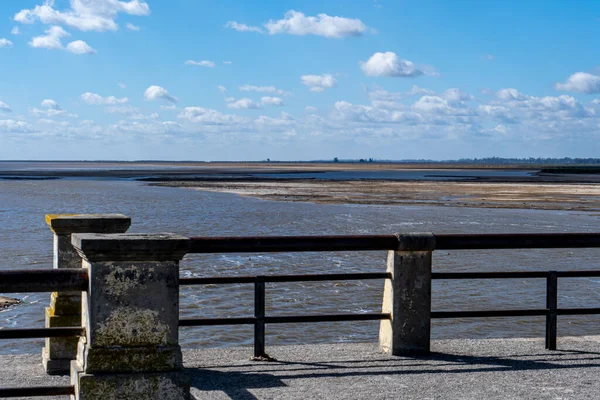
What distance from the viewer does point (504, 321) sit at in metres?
14.1

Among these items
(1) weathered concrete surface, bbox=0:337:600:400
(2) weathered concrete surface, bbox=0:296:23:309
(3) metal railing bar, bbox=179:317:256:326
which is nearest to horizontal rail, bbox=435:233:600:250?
(1) weathered concrete surface, bbox=0:337:600:400

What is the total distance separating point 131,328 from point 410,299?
11.2ft

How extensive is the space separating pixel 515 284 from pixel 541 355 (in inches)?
425

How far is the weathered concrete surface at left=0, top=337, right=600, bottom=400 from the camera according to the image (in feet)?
20.6

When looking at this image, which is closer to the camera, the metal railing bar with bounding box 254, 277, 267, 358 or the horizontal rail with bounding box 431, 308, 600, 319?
the metal railing bar with bounding box 254, 277, 267, 358

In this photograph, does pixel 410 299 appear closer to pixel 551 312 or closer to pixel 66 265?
pixel 551 312

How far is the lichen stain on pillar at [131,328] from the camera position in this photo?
4746 mm

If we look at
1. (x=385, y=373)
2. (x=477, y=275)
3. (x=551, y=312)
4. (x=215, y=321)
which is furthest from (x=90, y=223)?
(x=551, y=312)

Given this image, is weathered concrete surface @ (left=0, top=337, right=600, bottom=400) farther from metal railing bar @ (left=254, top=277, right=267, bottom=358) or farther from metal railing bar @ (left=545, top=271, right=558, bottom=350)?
metal railing bar @ (left=254, top=277, right=267, bottom=358)

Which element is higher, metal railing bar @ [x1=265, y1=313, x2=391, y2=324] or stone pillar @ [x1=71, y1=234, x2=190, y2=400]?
stone pillar @ [x1=71, y1=234, x2=190, y2=400]

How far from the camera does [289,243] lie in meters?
7.25

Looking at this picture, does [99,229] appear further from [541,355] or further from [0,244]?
[0,244]

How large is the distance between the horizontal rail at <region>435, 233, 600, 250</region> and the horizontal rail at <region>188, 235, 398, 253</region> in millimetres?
523

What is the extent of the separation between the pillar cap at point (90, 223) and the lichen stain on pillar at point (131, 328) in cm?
204
